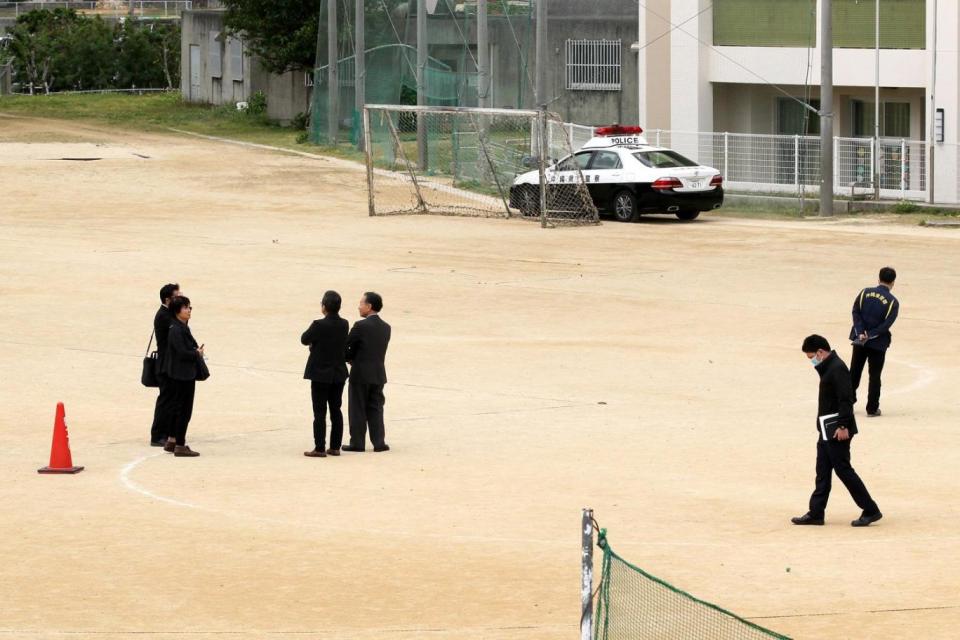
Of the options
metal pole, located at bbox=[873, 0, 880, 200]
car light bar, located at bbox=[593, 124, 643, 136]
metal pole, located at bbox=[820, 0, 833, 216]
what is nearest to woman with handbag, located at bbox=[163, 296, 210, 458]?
car light bar, located at bbox=[593, 124, 643, 136]

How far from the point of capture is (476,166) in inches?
1586

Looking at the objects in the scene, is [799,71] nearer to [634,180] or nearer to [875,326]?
[634,180]

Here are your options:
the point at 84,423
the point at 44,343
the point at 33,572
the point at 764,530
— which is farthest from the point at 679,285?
the point at 33,572

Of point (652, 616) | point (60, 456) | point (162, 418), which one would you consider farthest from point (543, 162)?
point (652, 616)

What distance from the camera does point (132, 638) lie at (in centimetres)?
884

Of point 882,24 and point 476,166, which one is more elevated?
point 882,24

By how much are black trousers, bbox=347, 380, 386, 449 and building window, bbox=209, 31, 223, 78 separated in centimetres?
5316

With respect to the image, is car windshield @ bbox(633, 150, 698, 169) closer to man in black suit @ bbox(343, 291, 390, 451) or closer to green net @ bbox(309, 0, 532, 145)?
green net @ bbox(309, 0, 532, 145)

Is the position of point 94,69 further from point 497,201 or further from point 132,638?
point 132,638

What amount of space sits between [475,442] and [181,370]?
2552 millimetres

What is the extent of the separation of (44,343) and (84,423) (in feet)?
15.3

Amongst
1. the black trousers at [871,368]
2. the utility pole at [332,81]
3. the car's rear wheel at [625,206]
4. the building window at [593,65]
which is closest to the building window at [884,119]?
the car's rear wheel at [625,206]

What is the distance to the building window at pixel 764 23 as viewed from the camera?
37625mm

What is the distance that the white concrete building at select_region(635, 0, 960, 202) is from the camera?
3469 centimetres
